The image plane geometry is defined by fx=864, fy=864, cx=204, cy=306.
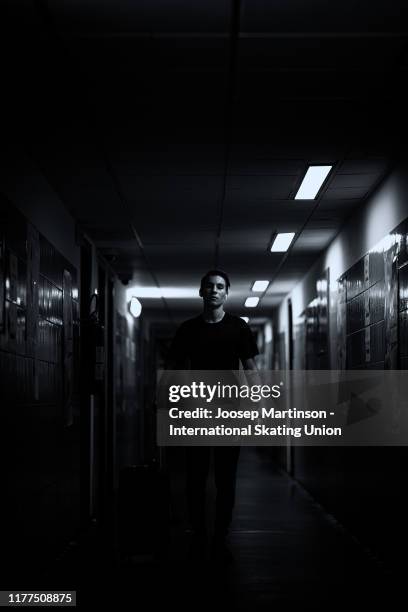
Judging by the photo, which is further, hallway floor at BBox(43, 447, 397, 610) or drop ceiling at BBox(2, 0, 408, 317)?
hallway floor at BBox(43, 447, 397, 610)

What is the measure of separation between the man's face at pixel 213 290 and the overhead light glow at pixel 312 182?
1.15 m

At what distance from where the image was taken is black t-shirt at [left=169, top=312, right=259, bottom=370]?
14.8 feet

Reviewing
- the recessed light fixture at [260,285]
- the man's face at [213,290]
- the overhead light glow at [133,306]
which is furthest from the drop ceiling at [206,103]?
the overhead light glow at [133,306]

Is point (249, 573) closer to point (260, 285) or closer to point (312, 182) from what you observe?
point (312, 182)

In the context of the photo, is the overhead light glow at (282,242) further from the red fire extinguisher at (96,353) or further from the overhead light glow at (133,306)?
the overhead light glow at (133,306)

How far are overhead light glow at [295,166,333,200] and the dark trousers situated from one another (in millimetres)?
1864

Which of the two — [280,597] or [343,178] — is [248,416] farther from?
[343,178]

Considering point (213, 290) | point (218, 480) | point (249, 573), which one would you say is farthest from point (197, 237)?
point (249, 573)

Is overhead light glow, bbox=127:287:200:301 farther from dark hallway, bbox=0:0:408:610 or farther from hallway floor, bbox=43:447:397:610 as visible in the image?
hallway floor, bbox=43:447:397:610

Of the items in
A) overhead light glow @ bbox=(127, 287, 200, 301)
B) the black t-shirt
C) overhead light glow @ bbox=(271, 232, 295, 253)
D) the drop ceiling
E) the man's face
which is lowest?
the black t-shirt

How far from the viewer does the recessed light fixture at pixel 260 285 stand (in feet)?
34.9

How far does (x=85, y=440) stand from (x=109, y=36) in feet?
14.7

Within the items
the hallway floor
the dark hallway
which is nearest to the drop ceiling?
the dark hallway

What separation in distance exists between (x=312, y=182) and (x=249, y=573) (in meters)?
2.50
